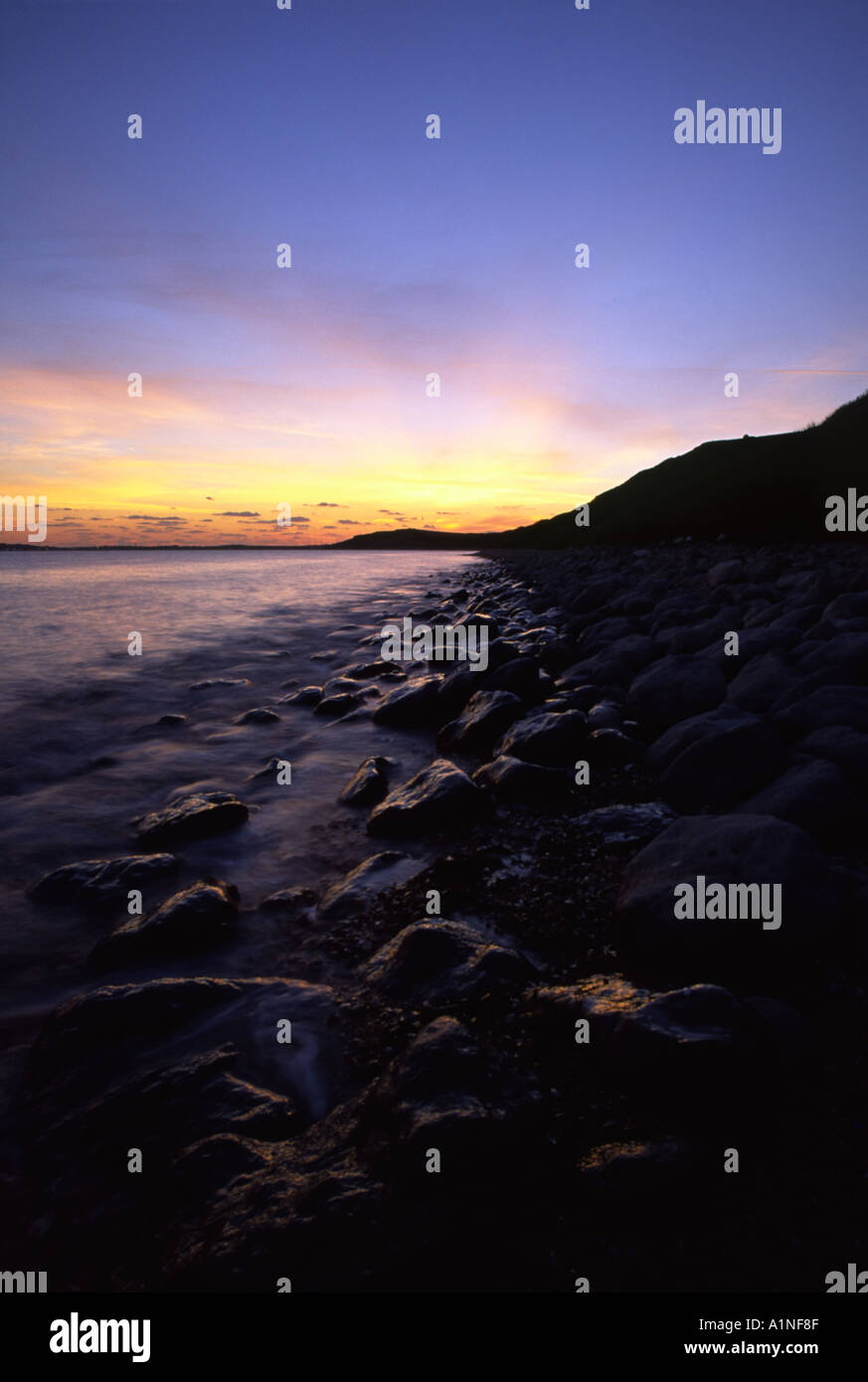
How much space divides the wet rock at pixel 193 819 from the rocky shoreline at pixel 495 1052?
29 mm

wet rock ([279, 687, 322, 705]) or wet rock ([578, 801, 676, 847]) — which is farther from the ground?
wet rock ([279, 687, 322, 705])

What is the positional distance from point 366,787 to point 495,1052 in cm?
369

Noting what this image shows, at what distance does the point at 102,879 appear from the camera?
4.49m

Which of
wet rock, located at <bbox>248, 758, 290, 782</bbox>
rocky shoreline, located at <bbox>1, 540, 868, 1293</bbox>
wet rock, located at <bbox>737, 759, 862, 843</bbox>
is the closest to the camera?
rocky shoreline, located at <bbox>1, 540, 868, 1293</bbox>

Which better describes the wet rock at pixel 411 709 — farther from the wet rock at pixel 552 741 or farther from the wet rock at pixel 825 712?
the wet rock at pixel 825 712

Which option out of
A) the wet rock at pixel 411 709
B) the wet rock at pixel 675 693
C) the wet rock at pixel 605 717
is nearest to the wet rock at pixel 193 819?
the wet rock at pixel 411 709

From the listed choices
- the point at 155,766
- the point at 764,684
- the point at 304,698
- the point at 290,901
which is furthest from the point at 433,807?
the point at 304,698

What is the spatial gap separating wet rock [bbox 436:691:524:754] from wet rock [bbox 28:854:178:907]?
132 inches

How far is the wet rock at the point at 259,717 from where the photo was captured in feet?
29.9

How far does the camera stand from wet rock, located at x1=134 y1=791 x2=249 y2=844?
17.2ft

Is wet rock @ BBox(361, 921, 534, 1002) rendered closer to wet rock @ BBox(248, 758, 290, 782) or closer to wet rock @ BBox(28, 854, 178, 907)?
wet rock @ BBox(28, 854, 178, 907)

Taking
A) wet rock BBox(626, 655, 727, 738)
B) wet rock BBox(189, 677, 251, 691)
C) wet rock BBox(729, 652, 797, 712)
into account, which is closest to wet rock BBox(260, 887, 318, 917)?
wet rock BBox(626, 655, 727, 738)

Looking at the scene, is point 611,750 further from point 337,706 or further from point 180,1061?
point 337,706

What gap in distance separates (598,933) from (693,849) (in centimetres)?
70
